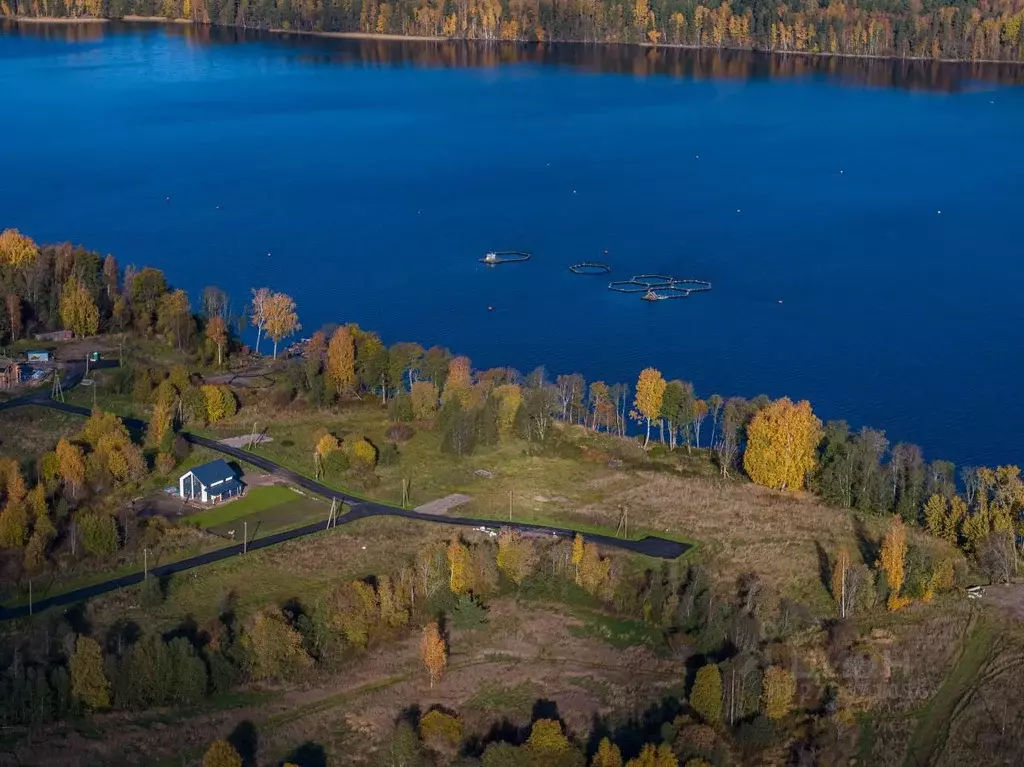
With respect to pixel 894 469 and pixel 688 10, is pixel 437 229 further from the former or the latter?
pixel 688 10

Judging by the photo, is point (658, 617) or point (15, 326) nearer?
point (658, 617)

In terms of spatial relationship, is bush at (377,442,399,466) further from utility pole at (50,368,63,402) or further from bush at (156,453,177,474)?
utility pole at (50,368,63,402)

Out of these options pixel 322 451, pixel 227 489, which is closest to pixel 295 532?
pixel 227 489

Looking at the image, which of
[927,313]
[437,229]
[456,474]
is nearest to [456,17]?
[437,229]

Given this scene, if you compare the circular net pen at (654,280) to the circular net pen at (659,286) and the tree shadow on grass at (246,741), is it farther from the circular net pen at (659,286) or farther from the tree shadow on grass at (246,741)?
the tree shadow on grass at (246,741)

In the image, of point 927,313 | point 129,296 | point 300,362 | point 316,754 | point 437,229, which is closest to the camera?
point 316,754

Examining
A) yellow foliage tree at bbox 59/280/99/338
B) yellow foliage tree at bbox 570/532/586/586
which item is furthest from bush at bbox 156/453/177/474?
yellow foliage tree at bbox 59/280/99/338
